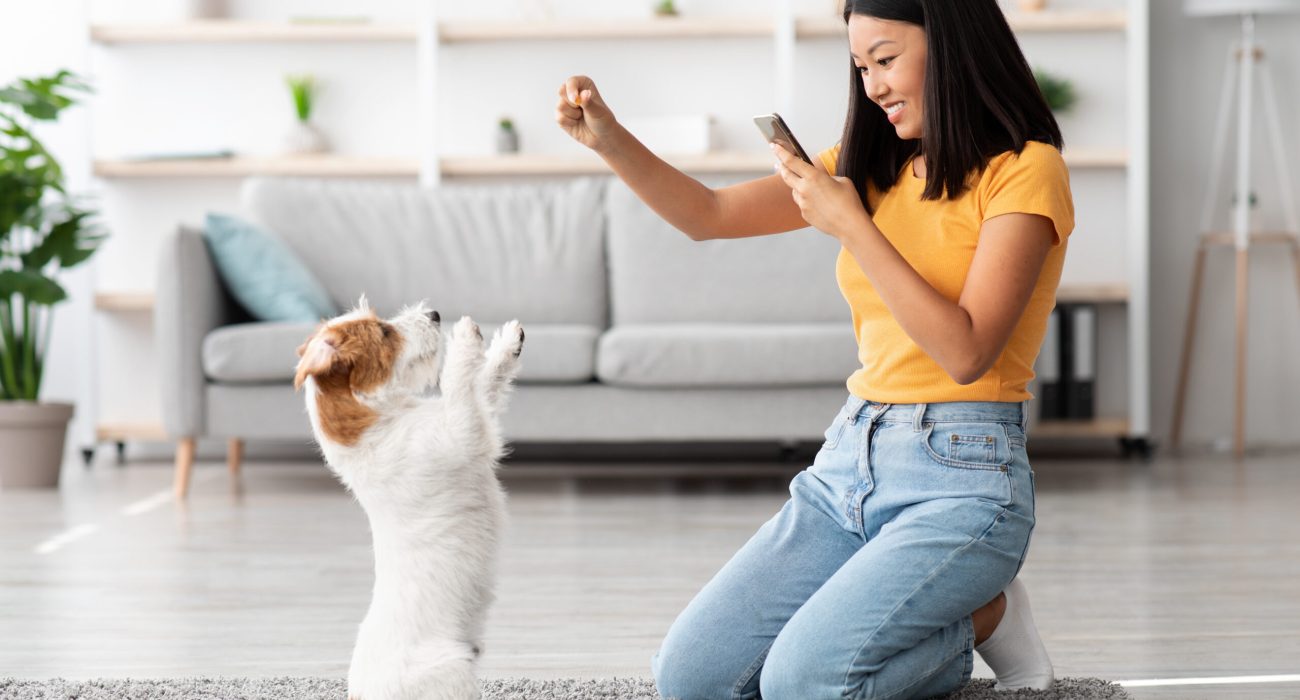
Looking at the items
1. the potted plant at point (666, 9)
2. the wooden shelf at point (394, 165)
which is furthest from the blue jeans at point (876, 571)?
the potted plant at point (666, 9)

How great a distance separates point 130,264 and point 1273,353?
13.3 ft

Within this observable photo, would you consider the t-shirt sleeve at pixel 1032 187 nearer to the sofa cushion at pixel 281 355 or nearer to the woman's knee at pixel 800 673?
the woman's knee at pixel 800 673

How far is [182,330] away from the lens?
349cm

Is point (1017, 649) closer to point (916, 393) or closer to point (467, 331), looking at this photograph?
point (916, 393)

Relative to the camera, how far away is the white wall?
177 inches

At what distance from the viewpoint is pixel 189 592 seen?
238 centimetres

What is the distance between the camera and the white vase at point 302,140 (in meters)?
4.45

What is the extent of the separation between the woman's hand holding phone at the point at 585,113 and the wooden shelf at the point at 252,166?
292cm

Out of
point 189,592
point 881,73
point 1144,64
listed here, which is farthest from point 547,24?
point 881,73

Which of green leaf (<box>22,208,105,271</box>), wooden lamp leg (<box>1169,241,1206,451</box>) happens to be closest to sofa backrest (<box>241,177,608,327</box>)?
green leaf (<box>22,208,105,271</box>)

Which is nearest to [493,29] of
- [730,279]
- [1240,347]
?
[730,279]

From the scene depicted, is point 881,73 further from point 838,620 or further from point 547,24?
point 547,24

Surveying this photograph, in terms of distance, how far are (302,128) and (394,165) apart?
361 mm

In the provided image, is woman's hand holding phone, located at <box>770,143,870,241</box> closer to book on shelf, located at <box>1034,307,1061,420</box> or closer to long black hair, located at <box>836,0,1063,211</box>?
long black hair, located at <box>836,0,1063,211</box>
